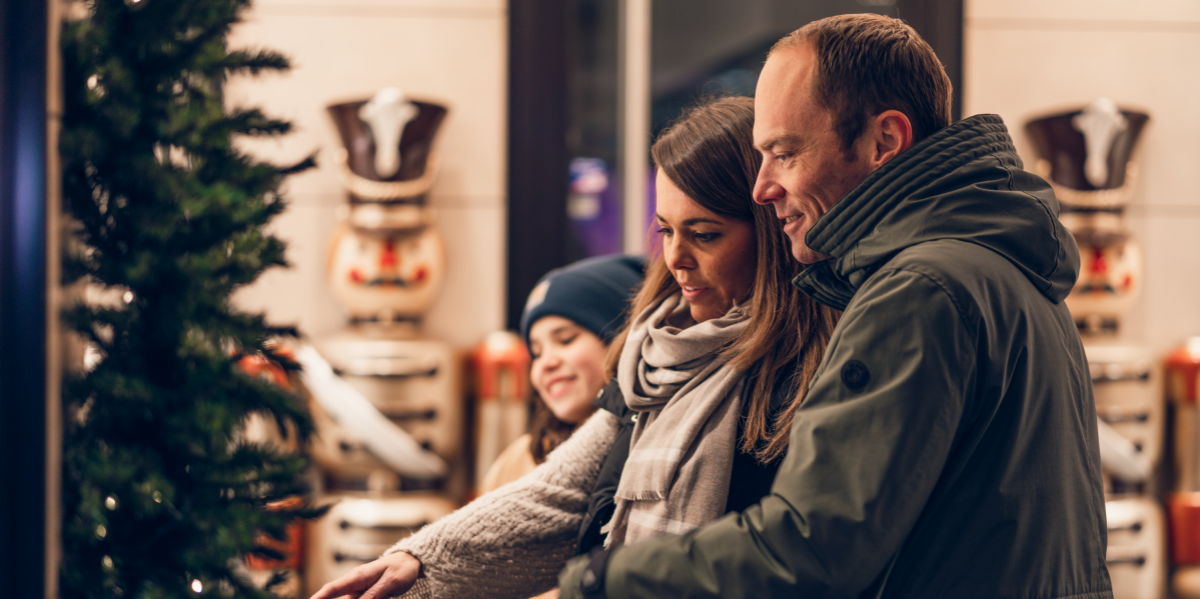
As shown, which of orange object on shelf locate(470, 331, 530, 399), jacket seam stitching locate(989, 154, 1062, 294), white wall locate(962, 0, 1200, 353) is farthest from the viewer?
white wall locate(962, 0, 1200, 353)

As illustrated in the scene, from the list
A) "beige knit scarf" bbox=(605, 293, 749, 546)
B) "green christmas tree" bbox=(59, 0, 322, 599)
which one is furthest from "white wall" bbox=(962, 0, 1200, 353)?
"green christmas tree" bbox=(59, 0, 322, 599)

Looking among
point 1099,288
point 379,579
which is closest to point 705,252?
point 379,579

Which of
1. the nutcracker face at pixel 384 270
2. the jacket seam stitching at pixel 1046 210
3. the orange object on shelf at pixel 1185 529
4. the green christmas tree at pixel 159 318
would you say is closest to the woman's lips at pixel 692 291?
the jacket seam stitching at pixel 1046 210

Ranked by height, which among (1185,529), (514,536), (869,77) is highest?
(869,77)

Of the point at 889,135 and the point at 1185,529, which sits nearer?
the point at 889,135

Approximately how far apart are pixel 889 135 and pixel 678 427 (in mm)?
428

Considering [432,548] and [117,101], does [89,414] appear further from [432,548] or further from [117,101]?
[432,548]

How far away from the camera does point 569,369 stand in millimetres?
1757

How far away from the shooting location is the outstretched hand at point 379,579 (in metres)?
1.13

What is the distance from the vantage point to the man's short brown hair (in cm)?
84

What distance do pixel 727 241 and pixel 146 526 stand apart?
3.87 feet

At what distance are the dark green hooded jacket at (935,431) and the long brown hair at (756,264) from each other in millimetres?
209

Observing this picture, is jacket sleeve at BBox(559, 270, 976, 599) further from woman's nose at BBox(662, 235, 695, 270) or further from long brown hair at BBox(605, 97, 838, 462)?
woman's nose at BBox(662, 235, 695, 270)

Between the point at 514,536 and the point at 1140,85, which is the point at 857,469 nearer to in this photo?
the point at 514,536
